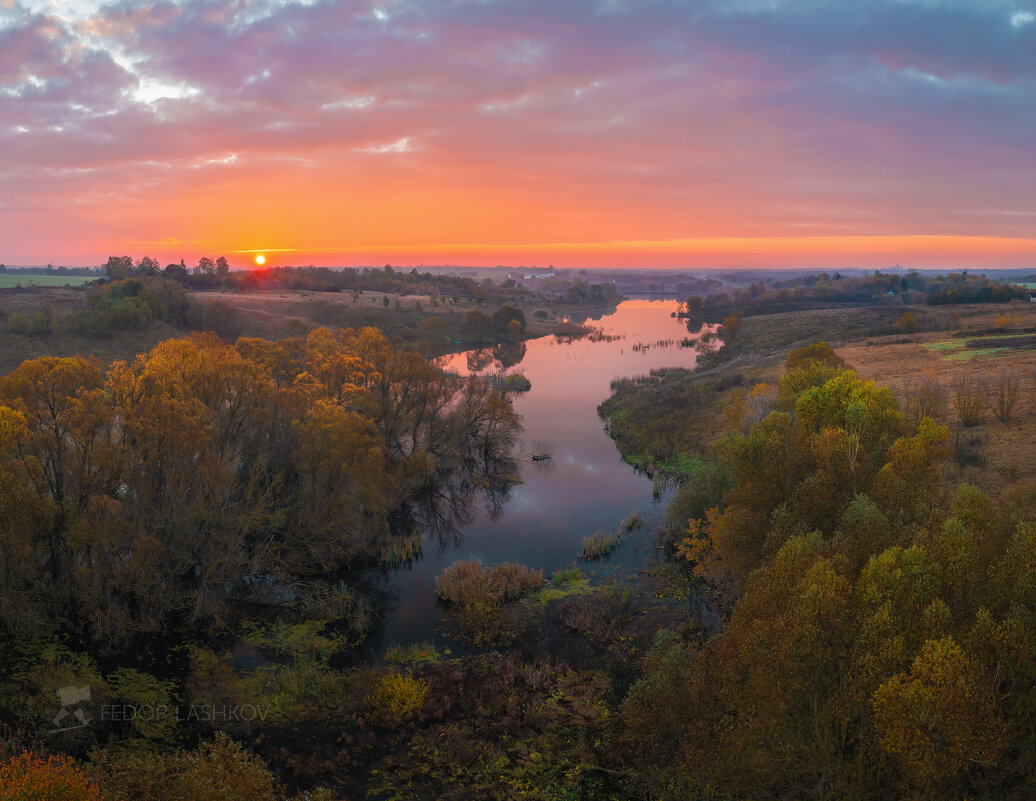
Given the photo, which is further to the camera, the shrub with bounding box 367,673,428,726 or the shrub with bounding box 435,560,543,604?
the shrub with bounding box 435,560,543,604

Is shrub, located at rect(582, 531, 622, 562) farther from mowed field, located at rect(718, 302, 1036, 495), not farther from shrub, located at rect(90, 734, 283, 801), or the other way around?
shrub, located at rect(90, 734, 283, 801)

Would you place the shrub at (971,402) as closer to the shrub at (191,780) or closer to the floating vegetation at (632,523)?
the floating vegetation at (632,523)

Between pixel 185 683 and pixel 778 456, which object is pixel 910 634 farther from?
pixel 185 683

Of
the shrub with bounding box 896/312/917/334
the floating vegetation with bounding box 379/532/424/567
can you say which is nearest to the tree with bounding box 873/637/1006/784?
the floating vegetation with bounding box 379/532/424/567

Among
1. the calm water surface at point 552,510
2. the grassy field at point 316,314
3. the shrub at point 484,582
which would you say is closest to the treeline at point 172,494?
the calm water surface at point 552,510

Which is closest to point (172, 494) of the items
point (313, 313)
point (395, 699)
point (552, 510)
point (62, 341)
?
point (395, 699)

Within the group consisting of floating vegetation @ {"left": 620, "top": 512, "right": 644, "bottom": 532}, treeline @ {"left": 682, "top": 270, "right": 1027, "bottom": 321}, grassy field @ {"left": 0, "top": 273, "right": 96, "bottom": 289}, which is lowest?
floating vegetation @ {"left": 620, "top": 512, "right": 644, "bottom": 532}

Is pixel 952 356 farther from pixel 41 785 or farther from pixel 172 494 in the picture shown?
pixel 41 785
